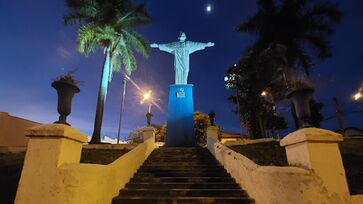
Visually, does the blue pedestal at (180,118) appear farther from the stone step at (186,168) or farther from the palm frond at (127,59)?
the stone step at (186,168)

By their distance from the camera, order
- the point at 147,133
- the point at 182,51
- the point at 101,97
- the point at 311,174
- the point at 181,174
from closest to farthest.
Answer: the point at 311,174, the point at 181,174, the point at 147,133, the point at 101,97, the point at 182,51

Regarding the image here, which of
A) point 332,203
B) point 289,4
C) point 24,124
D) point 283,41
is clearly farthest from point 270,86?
point 24,124

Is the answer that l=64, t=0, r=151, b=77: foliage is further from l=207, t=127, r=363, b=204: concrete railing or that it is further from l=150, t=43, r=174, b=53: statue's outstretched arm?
l=207, t=127, r=363, b=204: concrete railing

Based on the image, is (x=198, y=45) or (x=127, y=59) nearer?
(x=198, y=45)

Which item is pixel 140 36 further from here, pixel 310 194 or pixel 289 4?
pixel 310 194

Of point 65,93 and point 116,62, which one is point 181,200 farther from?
point 116,62

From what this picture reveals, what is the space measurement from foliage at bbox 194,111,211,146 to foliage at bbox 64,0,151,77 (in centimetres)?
1287

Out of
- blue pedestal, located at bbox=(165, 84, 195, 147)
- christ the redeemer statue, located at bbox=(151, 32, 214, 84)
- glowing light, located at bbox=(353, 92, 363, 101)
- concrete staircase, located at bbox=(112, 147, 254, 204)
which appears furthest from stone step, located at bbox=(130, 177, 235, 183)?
glowing light, located at bbox=(353, 92, 363, 101)

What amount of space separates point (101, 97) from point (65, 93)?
10.1 m

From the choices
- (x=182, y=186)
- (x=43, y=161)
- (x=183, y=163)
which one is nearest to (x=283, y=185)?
(x=182, y=186)

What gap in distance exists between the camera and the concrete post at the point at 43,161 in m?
3.79

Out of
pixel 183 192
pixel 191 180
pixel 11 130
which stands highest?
pixel 11 130

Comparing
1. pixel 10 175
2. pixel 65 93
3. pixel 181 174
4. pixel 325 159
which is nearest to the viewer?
pixel 325 159

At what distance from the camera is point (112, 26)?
1586cm
